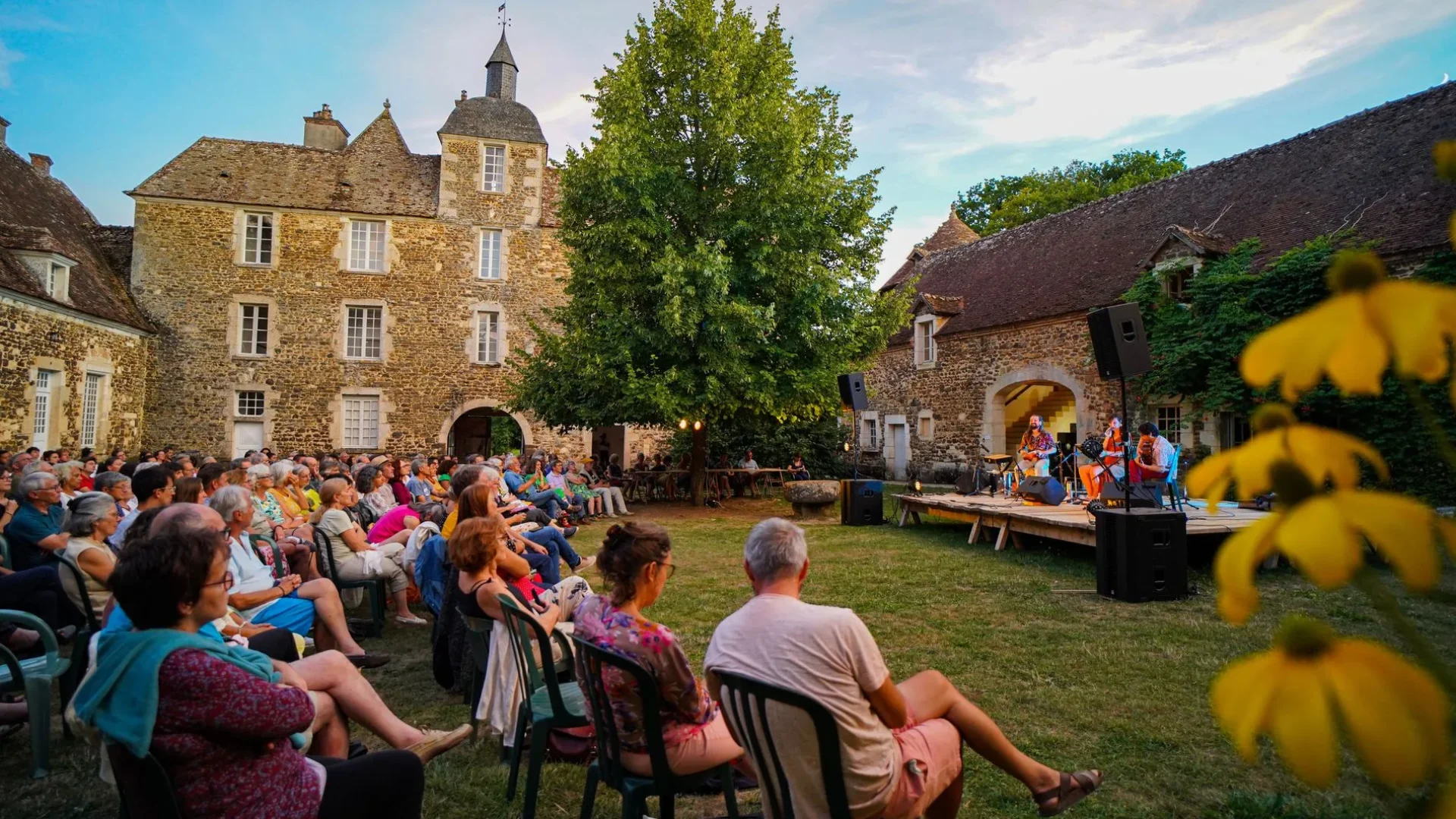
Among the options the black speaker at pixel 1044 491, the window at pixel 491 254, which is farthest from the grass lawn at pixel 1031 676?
the window at pixel 491 254

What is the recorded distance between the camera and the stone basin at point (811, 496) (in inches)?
578

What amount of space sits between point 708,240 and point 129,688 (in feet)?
43.3

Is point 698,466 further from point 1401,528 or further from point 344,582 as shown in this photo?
point 1401,528

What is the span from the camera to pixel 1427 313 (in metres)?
0.61

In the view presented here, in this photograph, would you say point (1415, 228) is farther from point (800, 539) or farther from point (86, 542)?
point (86, 542)

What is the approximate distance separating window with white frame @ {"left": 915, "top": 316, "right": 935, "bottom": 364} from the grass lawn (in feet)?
40.8

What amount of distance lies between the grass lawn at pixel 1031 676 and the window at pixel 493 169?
1535 centimetres

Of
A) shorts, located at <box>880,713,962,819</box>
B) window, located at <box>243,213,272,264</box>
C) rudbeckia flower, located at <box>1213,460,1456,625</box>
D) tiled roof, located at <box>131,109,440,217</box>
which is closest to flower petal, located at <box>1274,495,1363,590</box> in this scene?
rudbeckia flower, located at <box>1213,460,1456,625</box>

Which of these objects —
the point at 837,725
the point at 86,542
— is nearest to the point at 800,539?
the point at 837,725

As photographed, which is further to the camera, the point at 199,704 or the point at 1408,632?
the point at 199,704

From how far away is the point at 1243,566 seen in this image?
0.68m

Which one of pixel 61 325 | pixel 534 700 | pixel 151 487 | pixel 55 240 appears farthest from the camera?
pixel 55 240

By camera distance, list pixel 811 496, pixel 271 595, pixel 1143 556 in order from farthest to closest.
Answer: pixel 811 496 < pixel 1143 556 < pixel 271 595

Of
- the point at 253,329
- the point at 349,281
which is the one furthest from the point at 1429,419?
the point at 253,329
